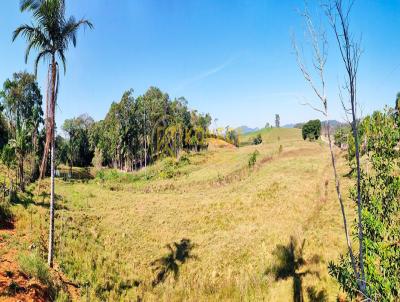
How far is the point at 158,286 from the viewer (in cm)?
1421

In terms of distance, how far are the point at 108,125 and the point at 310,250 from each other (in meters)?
71.7

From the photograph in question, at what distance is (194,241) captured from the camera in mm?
19953

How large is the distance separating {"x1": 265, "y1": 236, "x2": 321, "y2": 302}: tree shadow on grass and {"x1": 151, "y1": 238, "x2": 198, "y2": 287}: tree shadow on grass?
4795 millimetres

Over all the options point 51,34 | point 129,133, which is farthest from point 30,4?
point 129,133

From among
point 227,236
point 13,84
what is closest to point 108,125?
point 13,84

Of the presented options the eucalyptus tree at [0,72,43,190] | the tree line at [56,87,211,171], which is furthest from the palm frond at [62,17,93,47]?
the tree line at [56,87,211,171]

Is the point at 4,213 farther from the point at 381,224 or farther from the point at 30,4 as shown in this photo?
the point at 381,224

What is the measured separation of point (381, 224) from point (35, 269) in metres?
11.9

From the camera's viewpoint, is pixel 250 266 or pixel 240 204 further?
pixel 240 204

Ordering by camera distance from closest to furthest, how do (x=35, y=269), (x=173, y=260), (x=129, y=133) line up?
(x=35, y=269), (x=173, y=260), (x=129, y=133)

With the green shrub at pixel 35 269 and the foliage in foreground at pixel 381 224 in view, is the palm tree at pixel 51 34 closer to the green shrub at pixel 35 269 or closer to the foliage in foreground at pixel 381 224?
the green shrub at pixel 35 269

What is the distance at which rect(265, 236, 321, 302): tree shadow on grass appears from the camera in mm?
13077

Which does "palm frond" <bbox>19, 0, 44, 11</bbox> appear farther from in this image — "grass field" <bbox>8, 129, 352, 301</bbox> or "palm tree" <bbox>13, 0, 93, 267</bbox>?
"grass field" <bbox>8, 129, 352, 301</bbox>

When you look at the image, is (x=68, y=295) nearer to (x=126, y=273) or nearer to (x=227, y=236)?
(x=126, y=273)
